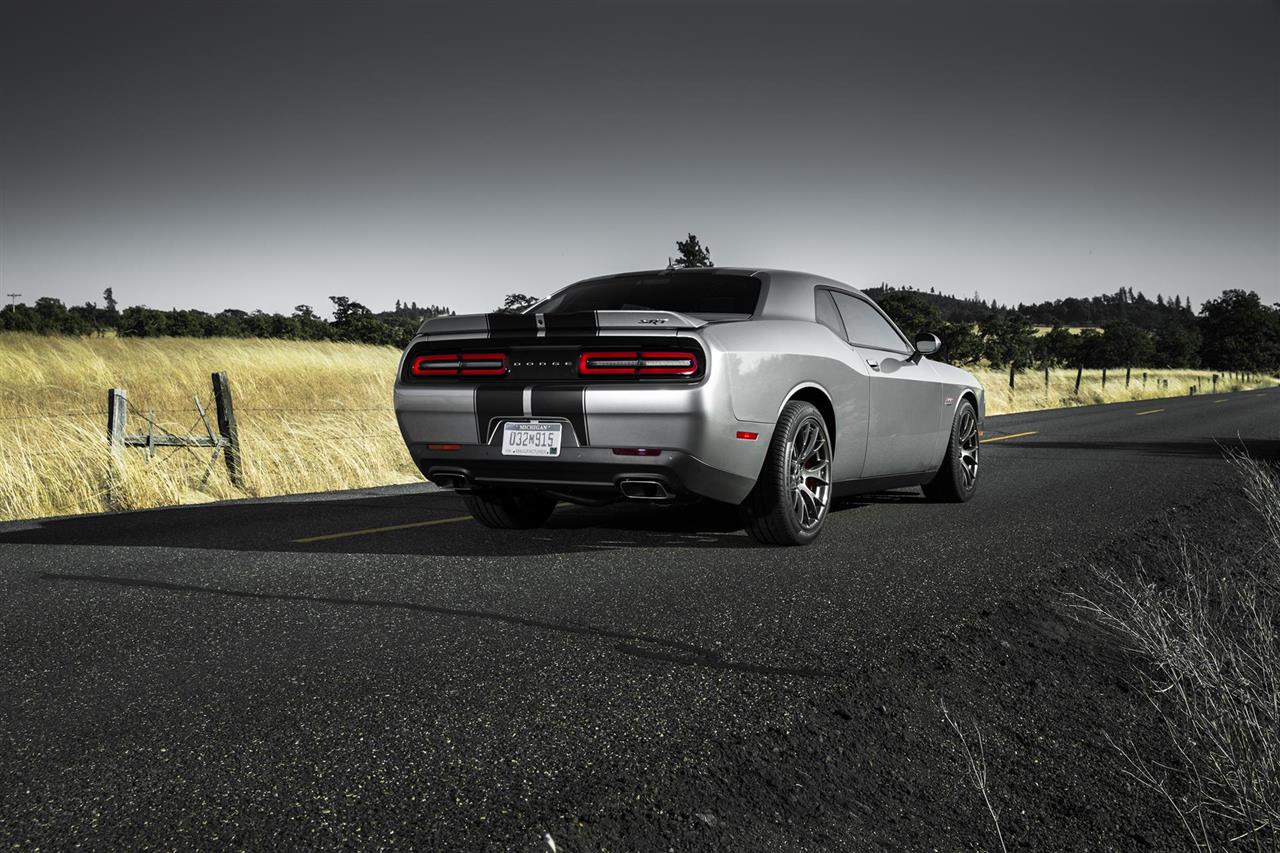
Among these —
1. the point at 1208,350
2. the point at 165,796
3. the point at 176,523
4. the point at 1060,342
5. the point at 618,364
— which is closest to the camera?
the point at 165,796

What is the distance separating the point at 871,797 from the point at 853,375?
12.5ft

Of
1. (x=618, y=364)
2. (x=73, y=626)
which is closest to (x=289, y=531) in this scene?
(x=73, y=626)

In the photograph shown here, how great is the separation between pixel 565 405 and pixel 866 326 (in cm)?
266

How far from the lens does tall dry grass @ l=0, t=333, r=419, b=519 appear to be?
8719mm

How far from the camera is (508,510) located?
621cm

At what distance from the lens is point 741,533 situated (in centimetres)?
599

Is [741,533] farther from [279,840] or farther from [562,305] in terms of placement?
[279,840]

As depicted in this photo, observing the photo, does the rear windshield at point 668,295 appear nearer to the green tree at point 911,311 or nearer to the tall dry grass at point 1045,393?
the tall dry grass at point 1045,393

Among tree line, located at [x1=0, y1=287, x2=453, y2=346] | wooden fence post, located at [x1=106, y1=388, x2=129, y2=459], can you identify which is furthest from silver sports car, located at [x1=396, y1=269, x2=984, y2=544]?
tree line, located at [x1=0, y1=287, x2=453, y2=346]

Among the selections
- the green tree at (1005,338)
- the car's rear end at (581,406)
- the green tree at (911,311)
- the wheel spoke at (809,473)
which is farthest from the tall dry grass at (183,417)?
the green tree at (1005,338)

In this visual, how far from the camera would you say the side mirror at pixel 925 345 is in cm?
679

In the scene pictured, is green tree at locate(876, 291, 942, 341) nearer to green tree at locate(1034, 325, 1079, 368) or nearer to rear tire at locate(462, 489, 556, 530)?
green tree at locate(1034, 325, 1079, 368)

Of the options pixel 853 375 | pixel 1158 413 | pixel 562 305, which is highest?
pixel 562 305

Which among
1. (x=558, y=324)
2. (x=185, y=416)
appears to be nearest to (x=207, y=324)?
(x=185, y=416)
